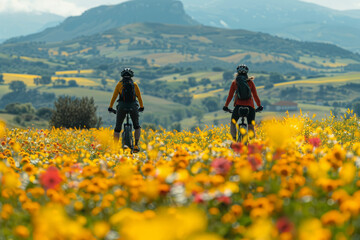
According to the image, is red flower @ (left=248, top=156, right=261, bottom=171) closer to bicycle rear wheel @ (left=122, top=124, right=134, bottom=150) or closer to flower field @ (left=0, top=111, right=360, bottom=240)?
flower field @ (left=0, top=111, right=360, bottom=240)

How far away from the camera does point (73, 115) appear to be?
76.4 feet

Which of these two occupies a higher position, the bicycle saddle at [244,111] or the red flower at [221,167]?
the red flower at [221,167]

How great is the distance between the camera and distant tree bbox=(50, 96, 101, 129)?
75.3ft

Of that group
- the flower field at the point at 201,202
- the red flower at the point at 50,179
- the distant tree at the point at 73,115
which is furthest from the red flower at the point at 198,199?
the distant tree at the point at 73,115

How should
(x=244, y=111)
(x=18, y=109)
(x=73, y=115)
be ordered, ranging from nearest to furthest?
(x=244, y=111)
(x=73, y=115)
(x=18, y=109)

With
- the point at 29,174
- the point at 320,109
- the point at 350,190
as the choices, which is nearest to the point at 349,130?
the point at 350,190

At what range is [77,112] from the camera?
23406 millimetres

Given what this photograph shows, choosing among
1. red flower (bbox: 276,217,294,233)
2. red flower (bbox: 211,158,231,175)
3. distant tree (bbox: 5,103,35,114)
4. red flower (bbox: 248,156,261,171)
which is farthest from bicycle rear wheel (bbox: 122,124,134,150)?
distant tree (bbox: 5,103,35,114)

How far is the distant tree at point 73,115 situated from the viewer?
2294cm

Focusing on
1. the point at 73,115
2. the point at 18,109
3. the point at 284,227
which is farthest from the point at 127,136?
the point at 18,109

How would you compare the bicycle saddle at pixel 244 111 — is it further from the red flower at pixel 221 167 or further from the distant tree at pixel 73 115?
the distant tree at pixel 73 115

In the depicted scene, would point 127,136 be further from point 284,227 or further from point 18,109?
point 18,109

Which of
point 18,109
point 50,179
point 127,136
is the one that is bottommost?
point 18,109

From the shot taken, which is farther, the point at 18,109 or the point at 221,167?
the point at 18,109
